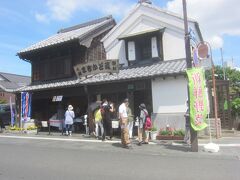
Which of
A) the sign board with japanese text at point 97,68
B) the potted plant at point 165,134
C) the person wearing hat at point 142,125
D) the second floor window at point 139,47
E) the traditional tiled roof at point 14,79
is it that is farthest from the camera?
the traditional tiled roof at point 14,79

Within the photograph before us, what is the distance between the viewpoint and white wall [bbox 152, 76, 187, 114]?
1684cm

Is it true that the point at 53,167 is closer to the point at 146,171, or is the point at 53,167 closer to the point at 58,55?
the point at 146,171

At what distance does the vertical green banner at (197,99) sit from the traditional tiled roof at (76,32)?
36.3ft

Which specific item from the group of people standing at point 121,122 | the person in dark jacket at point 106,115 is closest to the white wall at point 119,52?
the group of people standing at point 121,122

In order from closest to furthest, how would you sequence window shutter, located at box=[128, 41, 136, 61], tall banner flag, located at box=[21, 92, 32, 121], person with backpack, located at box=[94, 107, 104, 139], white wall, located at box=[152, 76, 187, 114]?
person with backpack, located at box=[94, 107, 104, 139], white wall, located at box=[152, 76, 187, 114], window shutter, located at box=[128, 41, 136, 61], tall banner flag, located at box=[21, 92, 32, 121]

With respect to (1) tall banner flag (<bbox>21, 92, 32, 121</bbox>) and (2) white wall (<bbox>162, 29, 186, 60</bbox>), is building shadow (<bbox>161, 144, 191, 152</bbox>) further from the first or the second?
(1) tall banner flag (<bbox>21, 92, 32, 121</bbox>)

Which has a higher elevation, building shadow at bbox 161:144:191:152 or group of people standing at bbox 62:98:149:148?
group of people standing at bbox 62:98:149:148

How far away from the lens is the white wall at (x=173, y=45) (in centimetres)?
1905

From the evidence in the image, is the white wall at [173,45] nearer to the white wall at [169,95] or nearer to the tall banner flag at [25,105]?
the white wall at [169,95]

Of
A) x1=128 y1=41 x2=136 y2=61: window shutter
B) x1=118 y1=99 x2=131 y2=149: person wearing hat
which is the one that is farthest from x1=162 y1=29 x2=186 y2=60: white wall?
x1=118 y1=99 x2=131 y2=149: person wearing hat

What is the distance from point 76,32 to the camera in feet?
81.2

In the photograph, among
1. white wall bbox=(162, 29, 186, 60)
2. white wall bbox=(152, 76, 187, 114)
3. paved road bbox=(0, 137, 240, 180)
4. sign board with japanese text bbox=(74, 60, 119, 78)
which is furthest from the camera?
sign board with japanese text bbox=(74, 60, 119, 78)

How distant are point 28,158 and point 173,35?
1192cm

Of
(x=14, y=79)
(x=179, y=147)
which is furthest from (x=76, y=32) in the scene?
(x=14, y=79)
